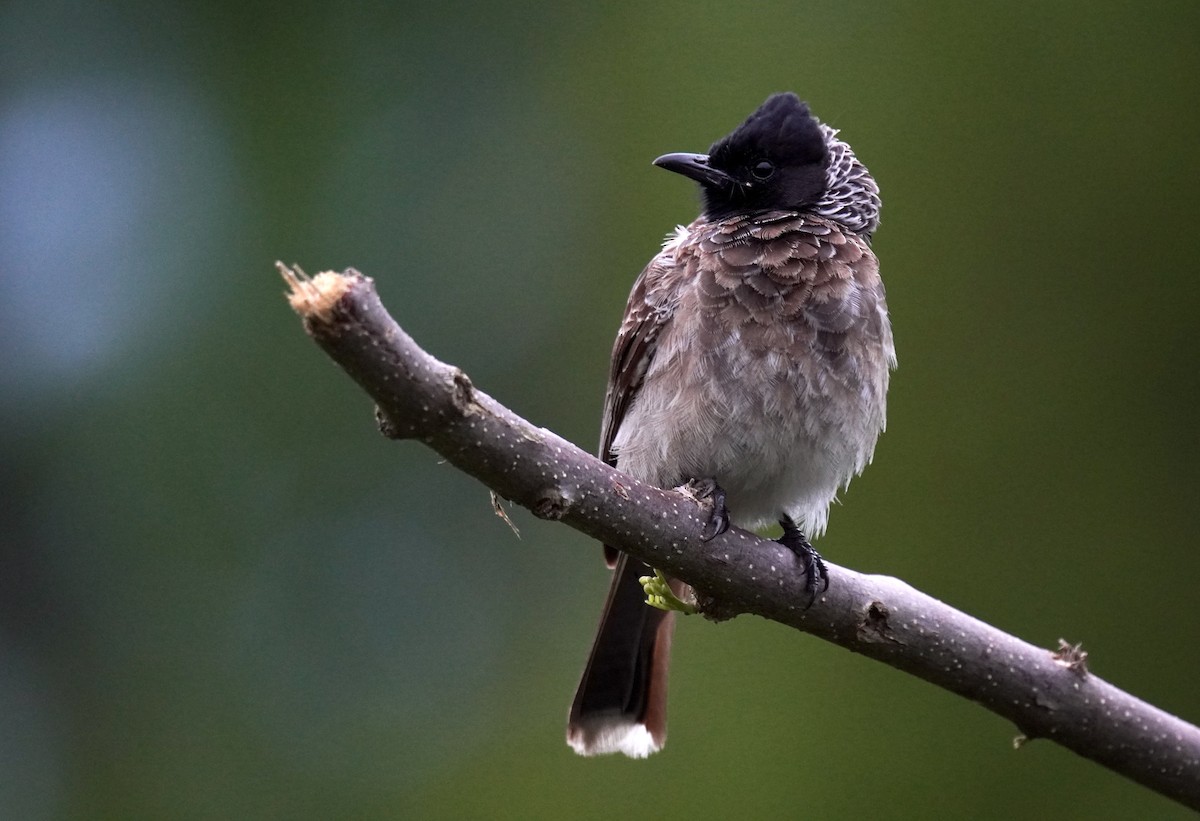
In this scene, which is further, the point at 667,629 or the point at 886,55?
the point at 886,55

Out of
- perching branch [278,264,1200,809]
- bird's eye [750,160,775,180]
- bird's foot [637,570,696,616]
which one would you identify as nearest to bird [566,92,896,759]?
bird's eye [750,160,775,180]

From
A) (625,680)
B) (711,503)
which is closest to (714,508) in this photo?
(711,503)

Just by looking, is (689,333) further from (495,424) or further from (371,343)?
(371,343)

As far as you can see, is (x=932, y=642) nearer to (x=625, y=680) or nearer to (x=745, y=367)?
(x=745, y=367)

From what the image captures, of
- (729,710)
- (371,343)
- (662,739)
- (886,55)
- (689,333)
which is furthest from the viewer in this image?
(886,55)

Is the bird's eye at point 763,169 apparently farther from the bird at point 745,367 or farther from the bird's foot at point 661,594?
the bird's foot at point 661,594

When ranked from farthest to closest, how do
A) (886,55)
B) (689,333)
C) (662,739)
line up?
(886,55) < (662,739) < (689,333)

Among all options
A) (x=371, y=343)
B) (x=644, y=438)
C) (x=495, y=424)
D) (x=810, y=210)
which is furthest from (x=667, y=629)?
(x=371, y=343)
